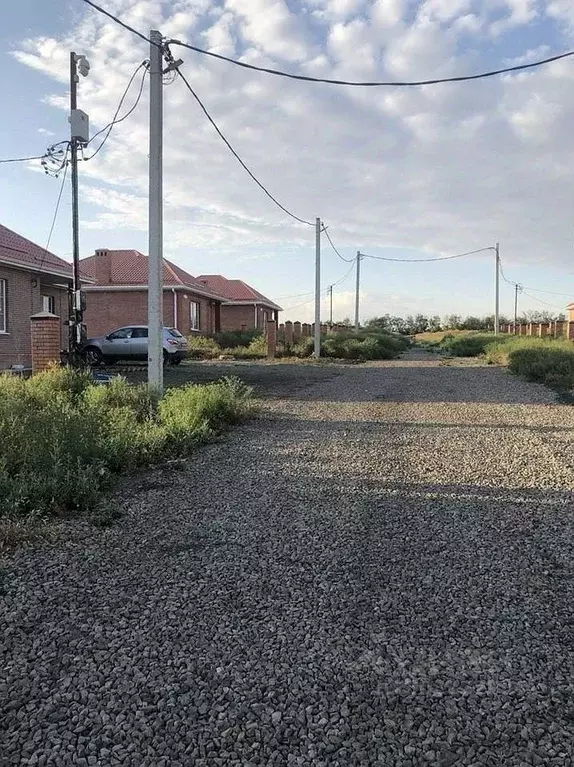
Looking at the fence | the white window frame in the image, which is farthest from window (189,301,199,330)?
the fence

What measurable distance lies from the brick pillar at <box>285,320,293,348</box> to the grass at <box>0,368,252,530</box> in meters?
19.7

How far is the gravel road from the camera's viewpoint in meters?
2.28

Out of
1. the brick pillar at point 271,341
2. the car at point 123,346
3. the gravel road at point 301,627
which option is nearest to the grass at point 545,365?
the brick pillar at point 271,341

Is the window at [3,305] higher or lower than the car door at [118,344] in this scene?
higher

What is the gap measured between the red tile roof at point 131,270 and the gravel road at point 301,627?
25893 mm

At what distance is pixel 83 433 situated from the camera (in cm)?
607

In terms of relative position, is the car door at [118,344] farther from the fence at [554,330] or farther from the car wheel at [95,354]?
the fence at [554,330]

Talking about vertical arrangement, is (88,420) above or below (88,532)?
above

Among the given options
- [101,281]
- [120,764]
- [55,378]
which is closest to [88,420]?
[55,378]

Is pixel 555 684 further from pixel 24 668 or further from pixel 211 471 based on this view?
pixel 211 471

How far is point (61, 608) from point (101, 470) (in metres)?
2.19

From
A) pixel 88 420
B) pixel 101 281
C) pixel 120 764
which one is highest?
pixel 101 281

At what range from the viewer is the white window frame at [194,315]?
33.7m

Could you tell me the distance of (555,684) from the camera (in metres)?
2.62
